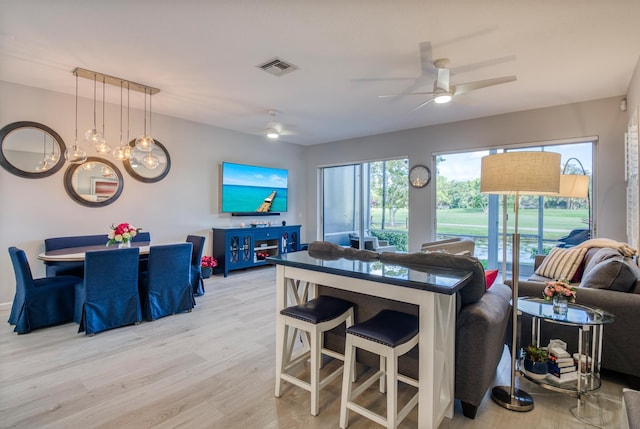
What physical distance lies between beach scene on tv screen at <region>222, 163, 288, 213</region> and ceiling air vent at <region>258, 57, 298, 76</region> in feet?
9.37

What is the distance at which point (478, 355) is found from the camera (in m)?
1.86

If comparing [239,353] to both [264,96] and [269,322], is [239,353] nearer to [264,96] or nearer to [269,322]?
[269,322]

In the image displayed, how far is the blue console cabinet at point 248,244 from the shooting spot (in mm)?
5574

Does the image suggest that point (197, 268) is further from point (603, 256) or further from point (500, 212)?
point (500, 212)

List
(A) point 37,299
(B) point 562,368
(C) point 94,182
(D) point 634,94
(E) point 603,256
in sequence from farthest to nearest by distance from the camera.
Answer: (C) point 94,182
(D) point 634,94
(A) point 37,299
(E) point 603,256
(B) point 562,368

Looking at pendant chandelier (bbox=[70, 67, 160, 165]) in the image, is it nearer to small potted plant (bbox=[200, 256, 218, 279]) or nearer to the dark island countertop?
small potted plant (bbox=[200, 256, 218, 279])

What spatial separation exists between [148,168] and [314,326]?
3.84 meters

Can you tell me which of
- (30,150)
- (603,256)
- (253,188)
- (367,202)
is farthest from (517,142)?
(30,150)

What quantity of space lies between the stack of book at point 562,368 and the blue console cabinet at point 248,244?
15.5 feet

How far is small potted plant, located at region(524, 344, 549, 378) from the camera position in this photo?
2.09 metres

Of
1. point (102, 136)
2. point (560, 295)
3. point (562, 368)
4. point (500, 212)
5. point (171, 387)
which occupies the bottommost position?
point (171, 387)

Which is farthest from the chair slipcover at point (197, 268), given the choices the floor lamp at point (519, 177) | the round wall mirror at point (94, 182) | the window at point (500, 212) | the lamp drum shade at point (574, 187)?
the lamp drum shade at point (574, 187)

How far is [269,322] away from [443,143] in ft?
13.6

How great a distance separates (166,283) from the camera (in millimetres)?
3625
